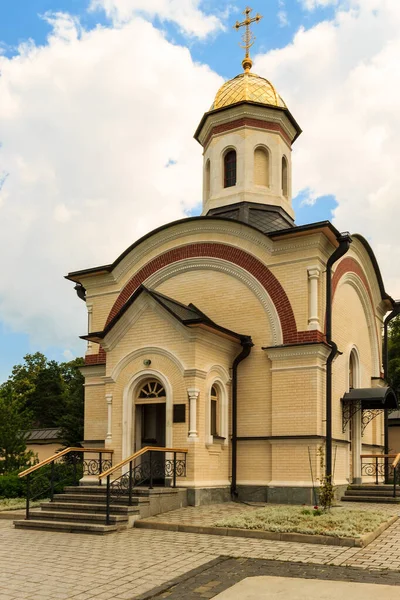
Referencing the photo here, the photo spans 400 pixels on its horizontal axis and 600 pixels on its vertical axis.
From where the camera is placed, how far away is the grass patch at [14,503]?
13.6 metres

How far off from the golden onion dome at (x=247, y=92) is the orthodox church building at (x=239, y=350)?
1.52 meters

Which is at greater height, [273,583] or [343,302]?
[343,302]

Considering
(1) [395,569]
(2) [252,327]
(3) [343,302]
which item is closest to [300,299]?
(2) [252,327]

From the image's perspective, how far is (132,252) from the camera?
16984mm

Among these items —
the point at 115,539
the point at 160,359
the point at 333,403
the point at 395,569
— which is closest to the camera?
the point at 395,569

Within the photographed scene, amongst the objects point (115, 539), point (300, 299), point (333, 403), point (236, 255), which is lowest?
point (115, 539)

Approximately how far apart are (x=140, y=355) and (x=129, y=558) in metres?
6.33

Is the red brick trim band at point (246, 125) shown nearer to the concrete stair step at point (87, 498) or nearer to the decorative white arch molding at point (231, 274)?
the decorative white arch molding at point (231, 274)

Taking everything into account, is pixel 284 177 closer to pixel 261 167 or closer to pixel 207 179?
pixel 261 167

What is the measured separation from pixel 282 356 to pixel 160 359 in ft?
8.59

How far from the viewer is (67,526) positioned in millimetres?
10945

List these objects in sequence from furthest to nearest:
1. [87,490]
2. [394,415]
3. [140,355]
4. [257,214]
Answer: [394,415], [257,214], [140,355], [87,490]

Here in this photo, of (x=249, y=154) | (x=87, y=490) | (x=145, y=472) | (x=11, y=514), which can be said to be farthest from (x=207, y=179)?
(x=11, y=514)

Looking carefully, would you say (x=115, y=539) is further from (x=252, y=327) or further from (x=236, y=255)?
(x=236, y=255)
